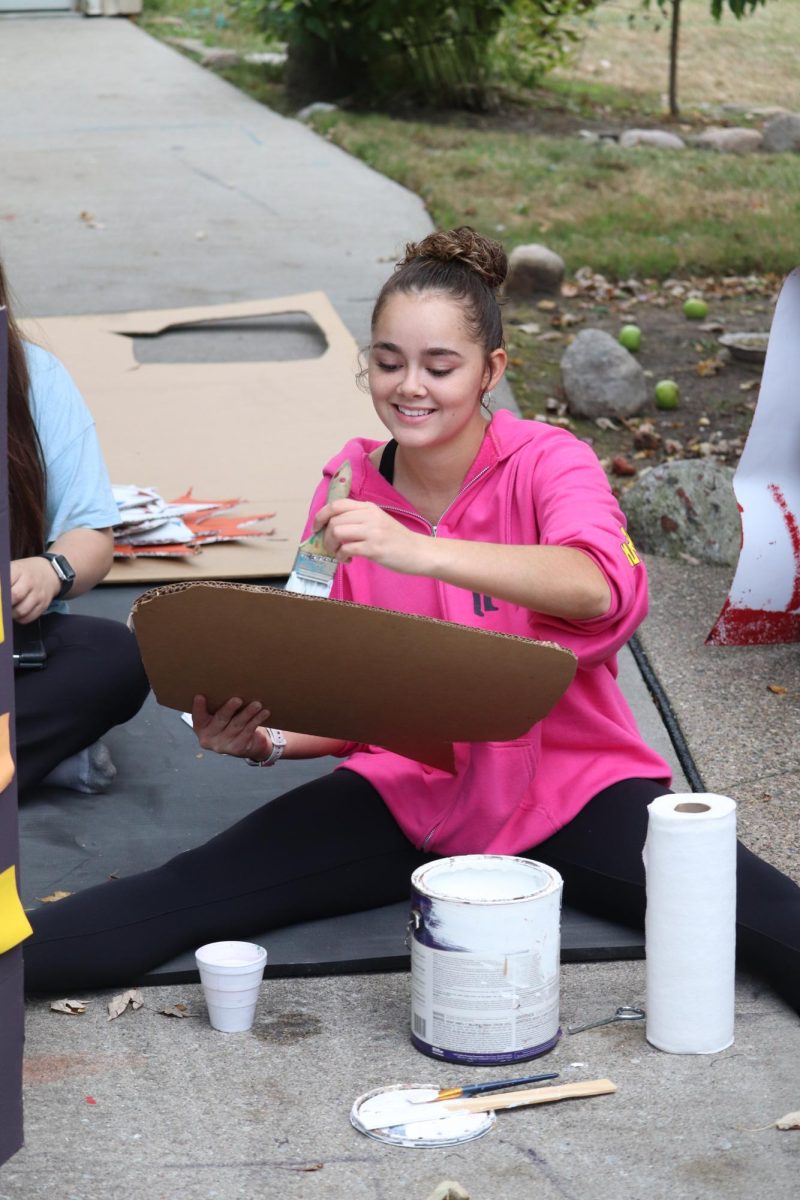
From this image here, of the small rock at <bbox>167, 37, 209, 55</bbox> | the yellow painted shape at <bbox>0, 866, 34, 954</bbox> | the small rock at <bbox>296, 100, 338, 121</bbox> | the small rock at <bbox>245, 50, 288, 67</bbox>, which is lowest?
the yellow painted shape at <bbox>0, 866, 34, 954</bbox>

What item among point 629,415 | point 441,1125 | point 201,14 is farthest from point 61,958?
point 201,14

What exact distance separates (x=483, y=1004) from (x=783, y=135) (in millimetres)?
10602

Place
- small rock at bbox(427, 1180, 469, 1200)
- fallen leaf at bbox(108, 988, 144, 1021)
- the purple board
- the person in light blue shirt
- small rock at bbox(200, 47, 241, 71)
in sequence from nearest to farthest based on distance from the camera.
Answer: the purple board < small rock at bbox(427, 1180, 469, 1200) < fallen leaf at bbox(108, 988, 144, 1021) < the person in light blue shirt < small rock at bbox(200, 47, 241, 71)

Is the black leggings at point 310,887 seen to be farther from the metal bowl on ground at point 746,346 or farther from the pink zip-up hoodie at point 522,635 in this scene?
the metal bowl on ground at point 746,346

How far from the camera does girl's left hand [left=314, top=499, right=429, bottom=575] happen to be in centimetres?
227

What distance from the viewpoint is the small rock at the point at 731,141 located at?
11609 millimetres

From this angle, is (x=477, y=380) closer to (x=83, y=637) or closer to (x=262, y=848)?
(x=262, y=848)

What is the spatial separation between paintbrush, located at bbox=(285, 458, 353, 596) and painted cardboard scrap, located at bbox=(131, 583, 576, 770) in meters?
0.08

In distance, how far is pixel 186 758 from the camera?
3.60m

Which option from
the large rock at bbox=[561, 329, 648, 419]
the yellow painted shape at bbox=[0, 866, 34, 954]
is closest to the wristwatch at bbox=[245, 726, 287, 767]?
the yellow painted shape at bbox=[0, 866, 34, 954]

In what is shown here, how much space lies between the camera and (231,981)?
2.50 meters

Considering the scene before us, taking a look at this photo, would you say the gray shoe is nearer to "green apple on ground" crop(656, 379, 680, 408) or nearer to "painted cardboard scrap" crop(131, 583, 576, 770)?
"painted cardboard scrap" crop(131, 583, 576, 770)

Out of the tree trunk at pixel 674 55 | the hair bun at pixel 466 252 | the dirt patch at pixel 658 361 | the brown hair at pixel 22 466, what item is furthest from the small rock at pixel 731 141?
the hair bun at pixel 466 252

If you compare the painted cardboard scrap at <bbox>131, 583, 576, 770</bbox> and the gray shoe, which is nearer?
the painted cardboard scrap at <bbox>131, 583, 576, 770</bbox>
